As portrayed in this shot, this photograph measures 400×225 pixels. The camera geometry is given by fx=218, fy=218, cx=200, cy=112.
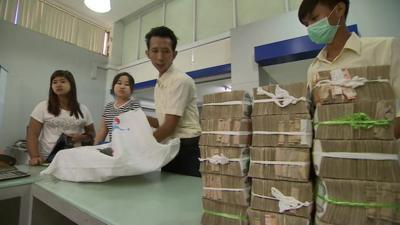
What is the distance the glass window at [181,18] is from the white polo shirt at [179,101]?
2.17 m

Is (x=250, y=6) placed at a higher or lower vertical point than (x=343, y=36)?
higher

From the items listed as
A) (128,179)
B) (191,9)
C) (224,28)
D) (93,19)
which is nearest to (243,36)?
(224,28)

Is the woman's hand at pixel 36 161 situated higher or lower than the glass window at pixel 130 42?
lower

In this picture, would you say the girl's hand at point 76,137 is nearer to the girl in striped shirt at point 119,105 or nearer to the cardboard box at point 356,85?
the girl in striped shirt at point 119,105

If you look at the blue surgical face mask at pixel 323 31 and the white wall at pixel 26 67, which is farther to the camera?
the white wall at pixel 26 67

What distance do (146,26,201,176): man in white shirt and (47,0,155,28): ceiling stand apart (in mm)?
2797

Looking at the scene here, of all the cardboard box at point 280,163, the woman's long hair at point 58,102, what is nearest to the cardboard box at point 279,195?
the cardboard box at point 280,163

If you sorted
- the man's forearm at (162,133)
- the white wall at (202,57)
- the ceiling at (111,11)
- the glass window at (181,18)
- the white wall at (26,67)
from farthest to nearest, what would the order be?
the ceiling at (111,11)
the glass window at (181,18)
the white wall at (26,67)
the white wall at (202,57)
the man's forearm at (162,133)

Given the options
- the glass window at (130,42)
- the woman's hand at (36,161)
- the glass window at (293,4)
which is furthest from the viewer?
the glass window at (130,42)

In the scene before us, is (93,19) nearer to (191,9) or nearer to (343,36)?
(191,9)

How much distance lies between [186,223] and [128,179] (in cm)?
59

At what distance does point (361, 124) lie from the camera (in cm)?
42

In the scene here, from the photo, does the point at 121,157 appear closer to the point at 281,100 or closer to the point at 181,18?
the point at 281,100

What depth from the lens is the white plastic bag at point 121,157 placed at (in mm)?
929
